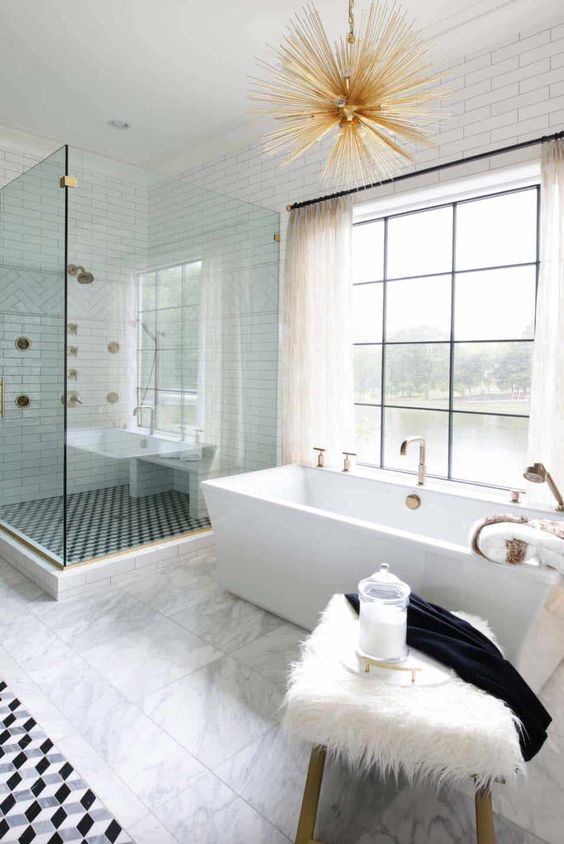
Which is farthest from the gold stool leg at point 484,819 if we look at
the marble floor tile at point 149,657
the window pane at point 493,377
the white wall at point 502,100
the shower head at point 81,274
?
the window pane at point 493,377

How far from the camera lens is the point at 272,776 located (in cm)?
176

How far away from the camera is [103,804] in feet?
5.34

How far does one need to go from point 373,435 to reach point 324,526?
176 inches

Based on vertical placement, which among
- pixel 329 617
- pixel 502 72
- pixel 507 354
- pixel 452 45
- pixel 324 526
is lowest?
pixel 329 617

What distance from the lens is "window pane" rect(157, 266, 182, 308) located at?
3.59m

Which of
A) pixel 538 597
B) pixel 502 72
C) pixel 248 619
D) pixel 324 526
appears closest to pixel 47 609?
pixel 248 619

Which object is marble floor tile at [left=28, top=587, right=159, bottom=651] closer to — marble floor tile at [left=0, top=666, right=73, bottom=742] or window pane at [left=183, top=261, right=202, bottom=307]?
marble floor tile at [left=0, top=666, right=73, bottom=742]

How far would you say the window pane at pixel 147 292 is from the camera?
3533 mm

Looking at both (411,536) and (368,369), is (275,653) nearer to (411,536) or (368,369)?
(411,536)

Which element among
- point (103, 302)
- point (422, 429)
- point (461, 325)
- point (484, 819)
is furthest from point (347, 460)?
point (422, 429)

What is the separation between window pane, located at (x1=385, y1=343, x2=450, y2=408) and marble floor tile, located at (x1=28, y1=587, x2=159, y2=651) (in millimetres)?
3942

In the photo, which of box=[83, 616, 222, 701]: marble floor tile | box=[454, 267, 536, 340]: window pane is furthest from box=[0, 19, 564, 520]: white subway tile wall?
box=[454, 267, 536, 340]: window pane

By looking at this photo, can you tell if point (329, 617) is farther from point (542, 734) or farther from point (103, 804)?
point (103, 804)

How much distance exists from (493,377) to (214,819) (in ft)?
15.7
